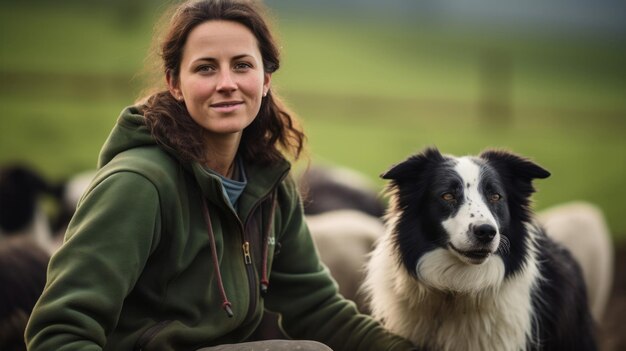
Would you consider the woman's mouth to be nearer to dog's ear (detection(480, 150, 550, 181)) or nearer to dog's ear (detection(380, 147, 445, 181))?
dog's ear (detection(380, 147, 445, 181))

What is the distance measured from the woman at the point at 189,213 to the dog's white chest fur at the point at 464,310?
221 millimetres

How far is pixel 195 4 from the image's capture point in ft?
11.7

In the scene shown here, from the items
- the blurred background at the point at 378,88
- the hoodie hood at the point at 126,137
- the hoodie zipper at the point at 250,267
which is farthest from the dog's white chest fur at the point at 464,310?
the blurred background at the point at 378,88

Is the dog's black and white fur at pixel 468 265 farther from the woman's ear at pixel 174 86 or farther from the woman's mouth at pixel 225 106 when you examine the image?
the woman's ear at pixel 174 86

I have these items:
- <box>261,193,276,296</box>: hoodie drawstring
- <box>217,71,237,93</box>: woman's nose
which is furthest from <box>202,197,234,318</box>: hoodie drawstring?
<box>217,71,237,93</box>: woman's nose

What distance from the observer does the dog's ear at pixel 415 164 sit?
416 centimetres

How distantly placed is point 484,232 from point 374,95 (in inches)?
804

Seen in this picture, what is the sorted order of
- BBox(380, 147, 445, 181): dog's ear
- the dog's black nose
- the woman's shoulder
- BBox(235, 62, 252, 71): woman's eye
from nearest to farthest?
the woman's shoulder, BBox(235, 62, 252, 71): woman's eye, the dog's black nose, BBox(380, 147, 445, 181): dog's ear

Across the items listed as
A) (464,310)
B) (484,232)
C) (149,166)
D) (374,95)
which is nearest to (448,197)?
(484,232)

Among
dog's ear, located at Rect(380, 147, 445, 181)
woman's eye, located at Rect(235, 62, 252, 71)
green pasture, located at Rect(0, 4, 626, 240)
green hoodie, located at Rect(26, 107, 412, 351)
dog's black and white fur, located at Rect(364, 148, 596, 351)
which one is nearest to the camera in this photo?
green hoodie, located at Rect(26, 107, 412, 351)

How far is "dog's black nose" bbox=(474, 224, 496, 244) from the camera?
12.4 ft

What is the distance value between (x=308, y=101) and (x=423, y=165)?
59.9ft

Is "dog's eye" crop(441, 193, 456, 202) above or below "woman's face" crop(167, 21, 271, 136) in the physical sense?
below

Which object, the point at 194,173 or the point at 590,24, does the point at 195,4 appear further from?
the point at 590,24
